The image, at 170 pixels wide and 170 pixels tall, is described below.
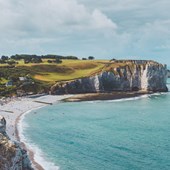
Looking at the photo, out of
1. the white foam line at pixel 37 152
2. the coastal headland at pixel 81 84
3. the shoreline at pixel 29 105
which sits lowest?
the white foam line at pixel 37 152

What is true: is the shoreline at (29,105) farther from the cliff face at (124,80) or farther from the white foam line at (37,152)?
the cliff face at (124,80)

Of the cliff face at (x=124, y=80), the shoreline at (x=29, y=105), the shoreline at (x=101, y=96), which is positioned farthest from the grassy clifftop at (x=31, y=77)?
the shoreline at (x=101, y=96)

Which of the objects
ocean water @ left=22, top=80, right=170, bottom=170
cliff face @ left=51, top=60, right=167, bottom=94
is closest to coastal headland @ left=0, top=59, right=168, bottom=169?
cliff face @ left=51, top=60, right=167, bottom=94

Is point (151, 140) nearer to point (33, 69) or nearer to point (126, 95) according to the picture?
point (126, 95)

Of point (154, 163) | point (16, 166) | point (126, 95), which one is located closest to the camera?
point (16, 166)

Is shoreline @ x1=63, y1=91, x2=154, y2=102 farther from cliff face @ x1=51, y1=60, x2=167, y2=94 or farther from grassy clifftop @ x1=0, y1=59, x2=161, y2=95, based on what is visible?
grassy clifftop @ x1=0, y1=59, x2=161, y2=95

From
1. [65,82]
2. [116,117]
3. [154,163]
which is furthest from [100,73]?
[154,163]

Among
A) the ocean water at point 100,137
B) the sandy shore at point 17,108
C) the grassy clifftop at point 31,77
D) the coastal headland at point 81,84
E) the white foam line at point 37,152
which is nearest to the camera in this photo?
the white foam line at point 37,152
